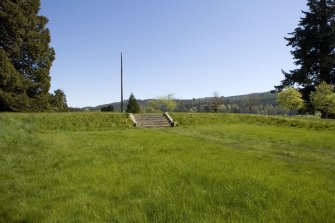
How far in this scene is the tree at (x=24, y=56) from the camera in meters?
35.6

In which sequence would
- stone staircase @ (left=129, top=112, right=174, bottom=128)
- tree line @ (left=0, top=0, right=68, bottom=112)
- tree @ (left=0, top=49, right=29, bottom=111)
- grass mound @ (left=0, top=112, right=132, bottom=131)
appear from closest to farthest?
grass mound @ (left=0, top=112, right=132, bottom=131) < stone staircase @ (left=129, top=112, right=174, bottom=128) < tree @ (left=0, top=49, right=29, bottom=111) < tree line @ (left=0, top=0, right=68, bottom=112)

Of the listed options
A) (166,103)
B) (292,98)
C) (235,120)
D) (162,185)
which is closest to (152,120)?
(235,120)

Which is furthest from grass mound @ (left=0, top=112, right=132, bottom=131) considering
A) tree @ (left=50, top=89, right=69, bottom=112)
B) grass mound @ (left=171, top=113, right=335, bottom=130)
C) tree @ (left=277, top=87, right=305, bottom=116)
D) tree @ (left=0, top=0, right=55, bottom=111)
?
tree @ (left=277, top=87, right=305, bottom=116)

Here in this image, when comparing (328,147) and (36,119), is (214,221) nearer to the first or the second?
(328,147)

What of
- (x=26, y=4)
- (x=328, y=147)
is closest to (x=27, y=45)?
(x=26, y=4)

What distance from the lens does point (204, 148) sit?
14391 mm

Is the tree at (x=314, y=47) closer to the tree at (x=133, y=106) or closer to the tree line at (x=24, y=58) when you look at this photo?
the tree at (x=133, y=106)

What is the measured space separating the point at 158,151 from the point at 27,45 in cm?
3094

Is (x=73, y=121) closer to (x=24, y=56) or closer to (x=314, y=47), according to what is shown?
(x=24, y=56)

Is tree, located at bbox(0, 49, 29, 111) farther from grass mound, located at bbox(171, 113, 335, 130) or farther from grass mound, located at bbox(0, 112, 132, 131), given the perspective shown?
grass mound, located at bbox(171, 113, 335, 130)

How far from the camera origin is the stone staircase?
105ft

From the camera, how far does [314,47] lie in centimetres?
5003

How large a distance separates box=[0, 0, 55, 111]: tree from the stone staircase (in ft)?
43.4

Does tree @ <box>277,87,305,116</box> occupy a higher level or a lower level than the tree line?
lower
